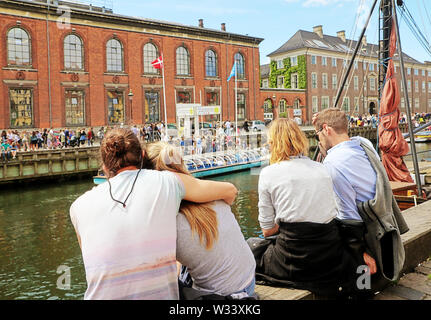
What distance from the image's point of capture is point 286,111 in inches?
2066

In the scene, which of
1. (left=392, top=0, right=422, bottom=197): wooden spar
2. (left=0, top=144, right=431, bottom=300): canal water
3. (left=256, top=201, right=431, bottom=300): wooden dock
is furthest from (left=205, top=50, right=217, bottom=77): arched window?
(left=256, top=201, right=431, bottom=300): wooden dock

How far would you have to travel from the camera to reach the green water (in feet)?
29.1

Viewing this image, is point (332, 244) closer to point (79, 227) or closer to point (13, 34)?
point (79, 227)

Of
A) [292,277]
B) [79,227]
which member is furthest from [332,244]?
[79,227]

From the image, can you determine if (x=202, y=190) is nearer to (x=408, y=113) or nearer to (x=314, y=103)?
(x=408, y=113)

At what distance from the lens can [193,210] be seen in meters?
2.34

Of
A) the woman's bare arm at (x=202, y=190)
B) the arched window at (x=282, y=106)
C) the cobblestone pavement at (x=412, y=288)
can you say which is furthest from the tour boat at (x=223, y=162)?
the arched window at (x=282, y=106)

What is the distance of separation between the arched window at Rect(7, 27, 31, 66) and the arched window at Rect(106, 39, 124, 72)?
6.81 m

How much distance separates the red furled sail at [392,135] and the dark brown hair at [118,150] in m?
7.73

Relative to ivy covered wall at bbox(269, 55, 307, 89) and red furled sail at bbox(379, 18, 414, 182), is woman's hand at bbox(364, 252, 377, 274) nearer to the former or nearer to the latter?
red furled sail at bbox(379, 18, 414, 182)

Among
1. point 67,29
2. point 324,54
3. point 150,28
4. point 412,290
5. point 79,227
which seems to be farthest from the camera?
point 324,54

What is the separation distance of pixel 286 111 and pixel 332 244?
50.7m

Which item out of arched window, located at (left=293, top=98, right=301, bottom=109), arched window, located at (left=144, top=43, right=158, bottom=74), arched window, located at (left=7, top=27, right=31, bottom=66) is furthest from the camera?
arched window, located at (left=293, top=98, right=301, bottom=109)

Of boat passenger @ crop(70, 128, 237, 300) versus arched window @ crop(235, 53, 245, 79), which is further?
arched window @ crop(235, 53, 245, 79)
